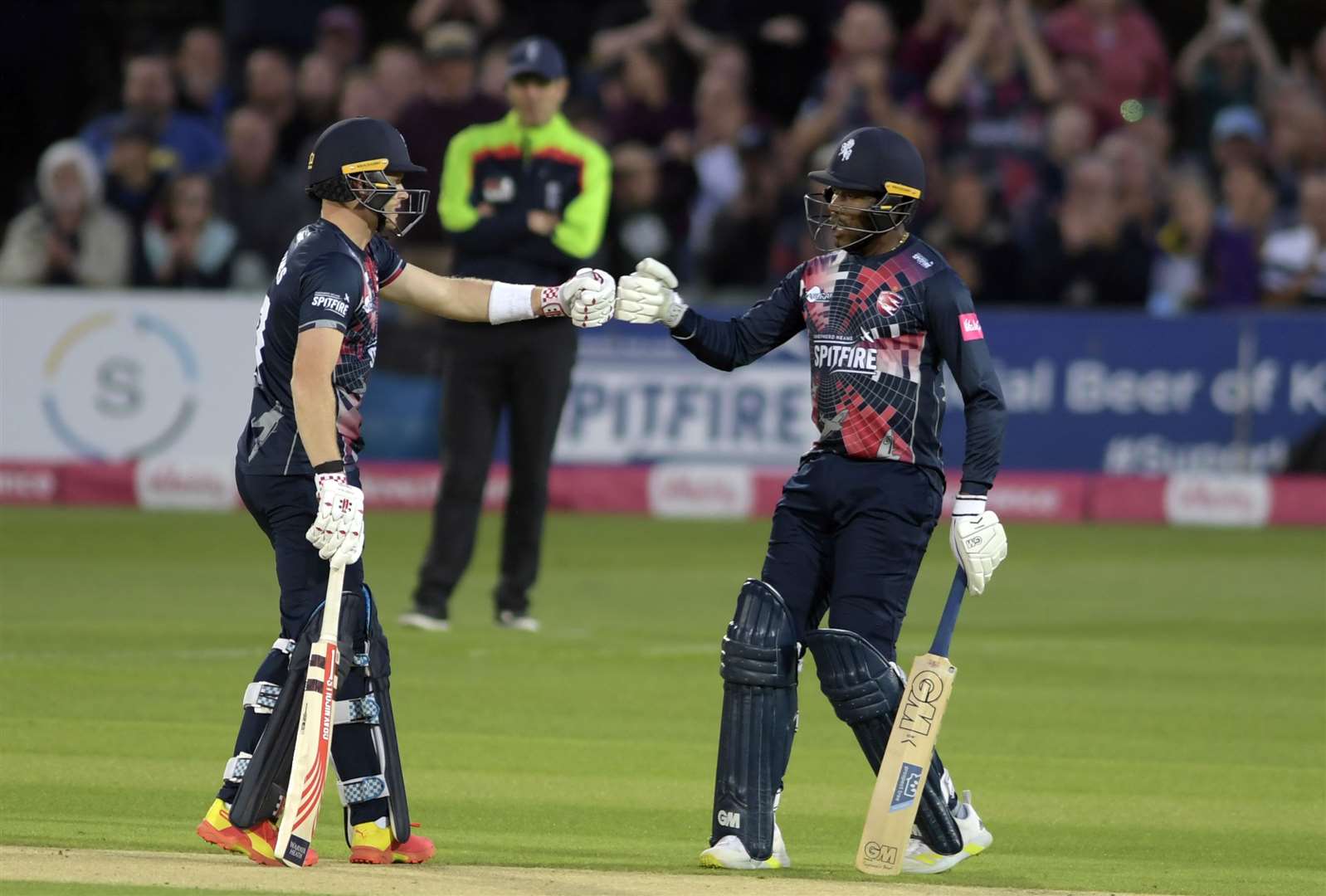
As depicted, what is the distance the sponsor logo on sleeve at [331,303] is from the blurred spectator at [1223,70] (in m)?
14.8

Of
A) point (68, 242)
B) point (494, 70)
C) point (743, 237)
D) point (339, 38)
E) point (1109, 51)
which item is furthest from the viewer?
point (1109, 51)

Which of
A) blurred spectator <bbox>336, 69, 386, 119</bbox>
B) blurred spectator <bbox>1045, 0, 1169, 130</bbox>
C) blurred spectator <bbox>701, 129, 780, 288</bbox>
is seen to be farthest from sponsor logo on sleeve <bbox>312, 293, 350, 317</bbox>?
blurred spectator <bbox>1045, 0, 1169, 130</bbox>

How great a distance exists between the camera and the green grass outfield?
7117 mm

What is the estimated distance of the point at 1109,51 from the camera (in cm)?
1997

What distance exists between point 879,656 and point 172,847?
7.00 feet

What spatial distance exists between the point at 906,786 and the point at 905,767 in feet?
0.18

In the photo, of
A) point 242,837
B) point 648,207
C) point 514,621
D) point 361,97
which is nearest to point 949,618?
point 242,837

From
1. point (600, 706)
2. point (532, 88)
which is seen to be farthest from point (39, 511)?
point (600, 706)

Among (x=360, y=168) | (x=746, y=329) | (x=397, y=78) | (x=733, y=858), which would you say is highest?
(x=397, y=78)

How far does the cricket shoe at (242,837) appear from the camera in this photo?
6410mm

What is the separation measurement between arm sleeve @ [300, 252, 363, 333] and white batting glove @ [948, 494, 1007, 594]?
73.2 inches

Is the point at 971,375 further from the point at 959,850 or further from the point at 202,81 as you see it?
the point at 202,81

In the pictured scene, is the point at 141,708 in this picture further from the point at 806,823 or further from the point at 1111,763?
the point at 1111,763

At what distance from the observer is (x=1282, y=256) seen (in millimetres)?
17953
